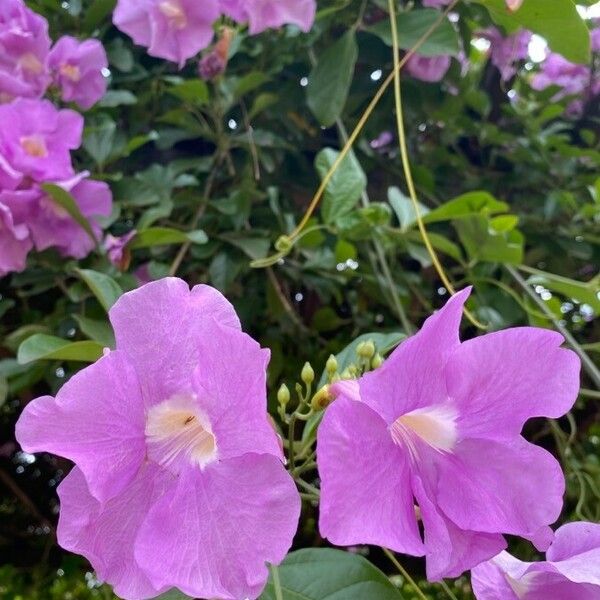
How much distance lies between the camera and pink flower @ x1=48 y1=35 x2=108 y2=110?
103 centimetres

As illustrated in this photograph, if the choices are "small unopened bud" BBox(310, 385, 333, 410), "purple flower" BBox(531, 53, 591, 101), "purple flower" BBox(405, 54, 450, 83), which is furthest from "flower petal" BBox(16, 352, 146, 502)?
"purple flower" BBox(531, 53, 591, 101)

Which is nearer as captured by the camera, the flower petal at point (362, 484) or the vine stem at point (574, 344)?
the flower petal at point (362, 484)

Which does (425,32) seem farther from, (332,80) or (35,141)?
(35,141)

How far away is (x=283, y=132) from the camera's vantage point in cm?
130

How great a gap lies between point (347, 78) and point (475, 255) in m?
0.32

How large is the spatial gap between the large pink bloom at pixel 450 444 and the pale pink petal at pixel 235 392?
0.04 meters

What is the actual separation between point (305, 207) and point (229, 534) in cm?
95

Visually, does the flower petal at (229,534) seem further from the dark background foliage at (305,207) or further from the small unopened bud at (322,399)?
the dark background foliage at (305,207)

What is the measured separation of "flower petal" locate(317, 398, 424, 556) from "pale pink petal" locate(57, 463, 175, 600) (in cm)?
11

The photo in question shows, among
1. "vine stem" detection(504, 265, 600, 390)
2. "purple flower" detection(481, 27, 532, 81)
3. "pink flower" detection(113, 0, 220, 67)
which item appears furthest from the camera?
"purple flower" detection(481, 27, 532, 81)

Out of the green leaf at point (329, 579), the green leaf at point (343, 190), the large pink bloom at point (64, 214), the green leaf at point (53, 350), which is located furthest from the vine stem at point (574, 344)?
the large pink bloom at point (64, 214)

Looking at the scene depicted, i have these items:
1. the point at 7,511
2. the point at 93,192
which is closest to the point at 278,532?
the point at 93,192

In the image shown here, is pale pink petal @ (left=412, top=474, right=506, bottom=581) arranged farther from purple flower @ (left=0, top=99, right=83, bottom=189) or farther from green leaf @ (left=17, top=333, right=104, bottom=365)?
purple flower @ (left=0, top=99, right=83, bottom=189)

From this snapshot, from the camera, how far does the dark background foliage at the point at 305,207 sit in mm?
1018
